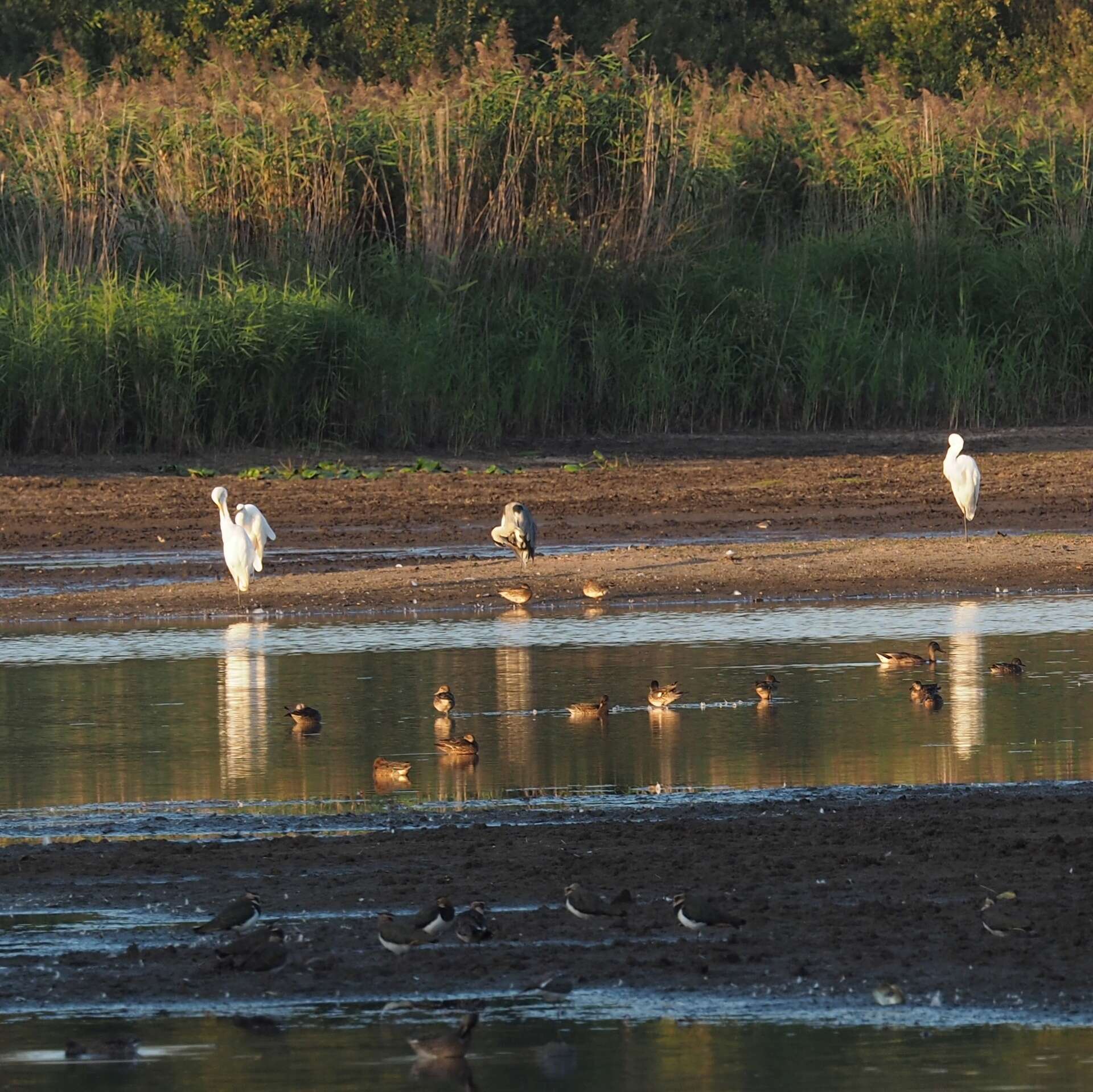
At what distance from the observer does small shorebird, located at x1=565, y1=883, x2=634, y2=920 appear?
6.60m

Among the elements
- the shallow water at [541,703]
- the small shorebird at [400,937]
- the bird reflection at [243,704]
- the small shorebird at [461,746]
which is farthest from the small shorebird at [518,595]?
the small shorebird at [400,937]

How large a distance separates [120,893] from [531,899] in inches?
→ 52.6

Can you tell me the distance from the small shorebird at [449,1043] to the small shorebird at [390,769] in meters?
3.41

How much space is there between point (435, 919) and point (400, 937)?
0.41 ft

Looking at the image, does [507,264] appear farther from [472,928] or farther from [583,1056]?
[583,1056]

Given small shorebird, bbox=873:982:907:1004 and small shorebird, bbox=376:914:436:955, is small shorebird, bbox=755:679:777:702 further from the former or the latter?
small shorebird, bbox=873:982:907:1004

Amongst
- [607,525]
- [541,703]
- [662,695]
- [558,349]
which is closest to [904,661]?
[662,695]

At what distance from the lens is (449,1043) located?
5750 mm

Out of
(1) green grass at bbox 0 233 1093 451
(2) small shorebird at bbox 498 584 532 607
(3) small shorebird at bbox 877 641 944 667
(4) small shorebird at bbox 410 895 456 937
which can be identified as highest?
(1) green grass at bbox 0 233 1093 451

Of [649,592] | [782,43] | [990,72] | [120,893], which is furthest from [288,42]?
[120,893]

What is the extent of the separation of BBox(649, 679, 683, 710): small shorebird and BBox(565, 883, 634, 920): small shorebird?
4057 mm

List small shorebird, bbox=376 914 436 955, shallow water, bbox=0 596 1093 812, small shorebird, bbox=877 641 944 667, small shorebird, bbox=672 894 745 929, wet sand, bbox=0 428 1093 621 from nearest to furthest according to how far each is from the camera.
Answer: small shorebird, bbox=376 914 436 955 < small shorebird, bbox=672 894 745 929 < shallow water, bbox=0 596 1093 812 < small shorebird, bbox=877 641 944 667 < wet sand, bbox=0 428 1093 621

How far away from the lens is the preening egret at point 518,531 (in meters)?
15.6

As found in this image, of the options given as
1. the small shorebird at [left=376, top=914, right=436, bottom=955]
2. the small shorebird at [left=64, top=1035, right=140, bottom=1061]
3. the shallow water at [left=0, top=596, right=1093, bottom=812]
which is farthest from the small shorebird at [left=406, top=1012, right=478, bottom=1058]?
the shallow water at [left=0, top=596, right=1093, bottom=812]
